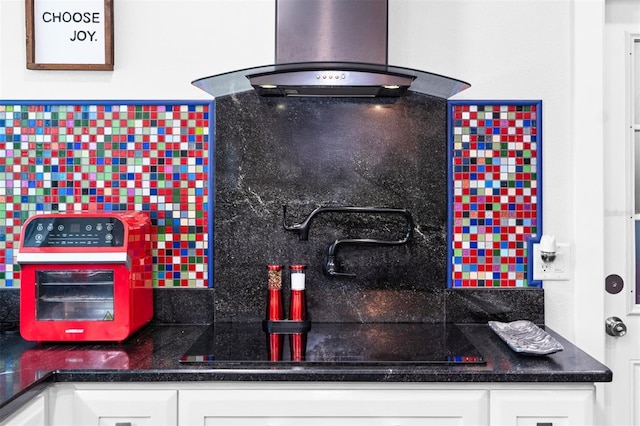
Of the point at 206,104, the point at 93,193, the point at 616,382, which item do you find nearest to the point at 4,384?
the point at 93,193

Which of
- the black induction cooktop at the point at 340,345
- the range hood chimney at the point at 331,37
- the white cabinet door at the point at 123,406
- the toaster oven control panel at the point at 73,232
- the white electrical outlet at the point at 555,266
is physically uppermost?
the range hood chimney at the point at 331,37

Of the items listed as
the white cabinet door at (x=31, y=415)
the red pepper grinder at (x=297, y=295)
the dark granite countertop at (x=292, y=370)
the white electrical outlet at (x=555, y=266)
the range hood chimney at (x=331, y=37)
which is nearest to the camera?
the white cabinet door at (x=31, y=415)

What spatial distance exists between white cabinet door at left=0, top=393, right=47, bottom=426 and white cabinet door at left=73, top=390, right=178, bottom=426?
0.26 ft

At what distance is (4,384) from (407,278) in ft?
4.37

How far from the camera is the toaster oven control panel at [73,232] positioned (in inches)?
73.0

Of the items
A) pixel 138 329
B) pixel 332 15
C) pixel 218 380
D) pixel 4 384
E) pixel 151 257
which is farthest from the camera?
pixel 151 257

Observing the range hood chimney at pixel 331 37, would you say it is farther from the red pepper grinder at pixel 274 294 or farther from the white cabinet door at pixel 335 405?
the white cabinet door at pixel 335 405

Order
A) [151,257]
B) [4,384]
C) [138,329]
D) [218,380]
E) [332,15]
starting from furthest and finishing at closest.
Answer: [151,257]
[138,329]
[332,15]
[218,380]
[4,384]

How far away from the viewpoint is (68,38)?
2160mm

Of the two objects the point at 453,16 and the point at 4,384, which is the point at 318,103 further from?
the point at 4,384

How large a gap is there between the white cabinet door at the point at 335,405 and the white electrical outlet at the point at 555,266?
2.39 ft

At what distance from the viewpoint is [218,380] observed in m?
1.57

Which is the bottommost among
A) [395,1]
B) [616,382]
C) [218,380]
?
[616,382]

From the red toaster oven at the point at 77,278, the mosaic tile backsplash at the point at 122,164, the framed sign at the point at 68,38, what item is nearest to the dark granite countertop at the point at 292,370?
the red toaster oven at the point at 77,278
